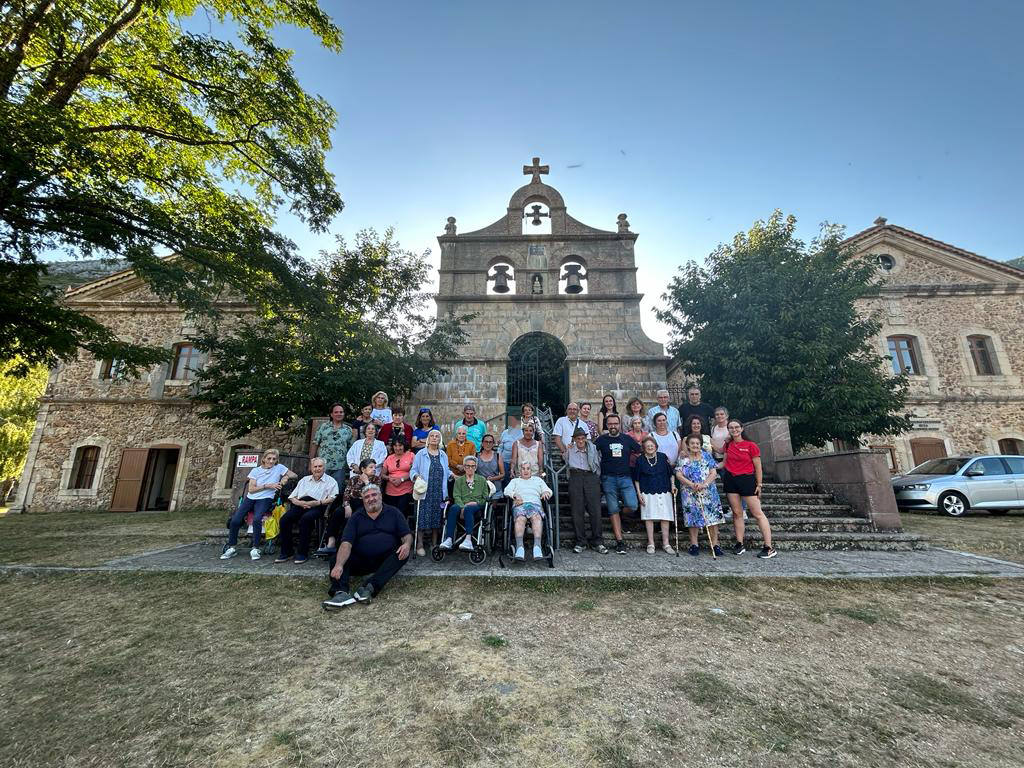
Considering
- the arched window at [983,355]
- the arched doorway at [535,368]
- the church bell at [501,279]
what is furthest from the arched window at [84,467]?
the arched window at [983,355]

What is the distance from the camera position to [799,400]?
956 centimetres

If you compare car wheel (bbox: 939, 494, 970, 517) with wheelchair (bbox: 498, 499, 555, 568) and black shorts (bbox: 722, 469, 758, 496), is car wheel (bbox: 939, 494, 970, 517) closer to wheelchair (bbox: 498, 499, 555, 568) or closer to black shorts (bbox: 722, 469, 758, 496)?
black shorts (bbox: 722, 469, 758, 496)

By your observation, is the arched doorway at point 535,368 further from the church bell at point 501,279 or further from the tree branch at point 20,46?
the tree branch at point 20,46

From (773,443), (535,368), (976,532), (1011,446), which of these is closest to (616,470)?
(773,443)

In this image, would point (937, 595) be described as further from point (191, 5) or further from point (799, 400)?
point (191, 5)

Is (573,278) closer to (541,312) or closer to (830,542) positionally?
(541,312)

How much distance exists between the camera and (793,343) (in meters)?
9.61

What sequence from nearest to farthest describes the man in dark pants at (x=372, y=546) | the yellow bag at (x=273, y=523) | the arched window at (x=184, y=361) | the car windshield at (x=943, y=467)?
the man in dark pants at (x=372, y=546)
the yellow bag at (x=273, y=523)
the car windshield at (x=943, y=467)
the arched window at (x=184, y=361)

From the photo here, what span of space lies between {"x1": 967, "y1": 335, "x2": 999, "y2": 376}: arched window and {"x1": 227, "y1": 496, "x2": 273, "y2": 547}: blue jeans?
72.8ft

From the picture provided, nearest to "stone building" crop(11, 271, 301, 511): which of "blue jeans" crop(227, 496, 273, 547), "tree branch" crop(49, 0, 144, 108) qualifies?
"tree branch" crop(49, 0, 144, 108)

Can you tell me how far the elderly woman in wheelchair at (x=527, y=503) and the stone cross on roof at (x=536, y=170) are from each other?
1179 cm

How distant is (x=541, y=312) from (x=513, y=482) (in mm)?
8204

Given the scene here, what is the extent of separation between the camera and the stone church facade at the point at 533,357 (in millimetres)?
12195

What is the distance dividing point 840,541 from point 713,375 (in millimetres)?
5868
